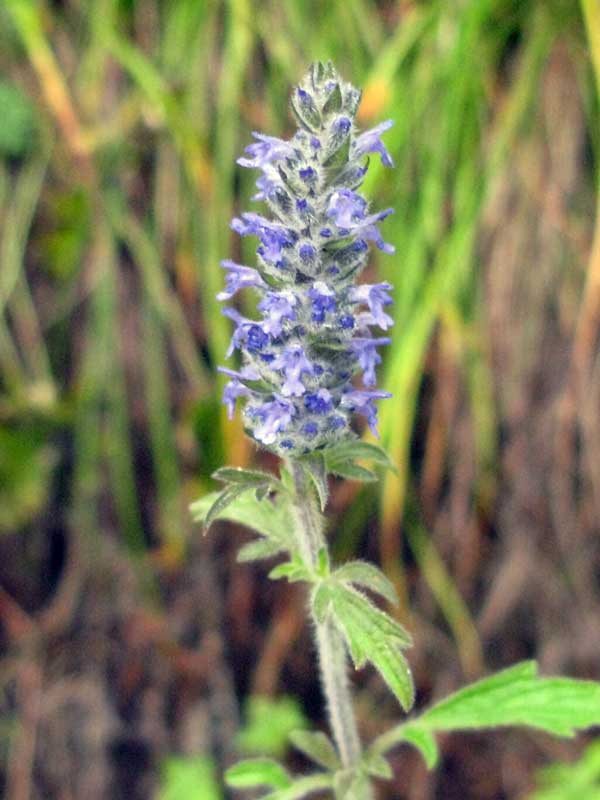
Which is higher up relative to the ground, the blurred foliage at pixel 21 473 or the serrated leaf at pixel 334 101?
the serrated leaf at pixel 334 101

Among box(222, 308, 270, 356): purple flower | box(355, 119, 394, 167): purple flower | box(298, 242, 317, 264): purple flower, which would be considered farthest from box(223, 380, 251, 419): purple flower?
box(355, 119, 394, 167): purple flower

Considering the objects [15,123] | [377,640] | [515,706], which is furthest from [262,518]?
[15,123]

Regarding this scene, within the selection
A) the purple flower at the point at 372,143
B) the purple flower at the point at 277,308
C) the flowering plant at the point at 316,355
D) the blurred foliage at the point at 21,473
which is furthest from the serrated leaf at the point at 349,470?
the blurred foliage at the point at 21,473

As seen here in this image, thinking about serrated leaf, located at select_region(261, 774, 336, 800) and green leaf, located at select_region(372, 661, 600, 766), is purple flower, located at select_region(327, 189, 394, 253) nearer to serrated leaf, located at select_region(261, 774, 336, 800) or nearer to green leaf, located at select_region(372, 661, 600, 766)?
green leaf, located at select_region(372, 661, 600, 766)

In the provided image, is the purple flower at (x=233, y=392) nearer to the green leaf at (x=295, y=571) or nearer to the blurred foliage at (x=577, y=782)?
the green leaf at (x=295, y=571)

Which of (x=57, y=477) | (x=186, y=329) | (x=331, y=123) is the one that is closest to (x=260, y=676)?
(x=57, y=477)

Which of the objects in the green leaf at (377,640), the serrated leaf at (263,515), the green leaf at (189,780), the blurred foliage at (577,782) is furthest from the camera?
the green leaf at (189,780)

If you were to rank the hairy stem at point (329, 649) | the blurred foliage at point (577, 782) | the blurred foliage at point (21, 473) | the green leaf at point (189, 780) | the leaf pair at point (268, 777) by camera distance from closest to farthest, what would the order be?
the hairy stem at point (329, 649) → the leaf pair at point (268, 777) → the blurred foliage at point (577, 782) → the green leaf at point (189, 780) → the blurred foliage at point (21, 473)
